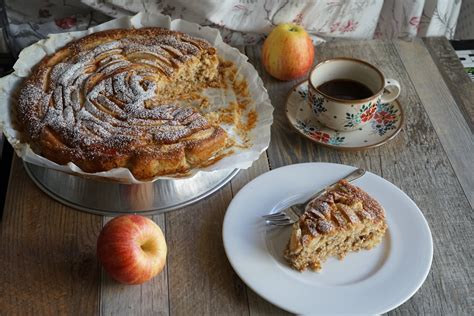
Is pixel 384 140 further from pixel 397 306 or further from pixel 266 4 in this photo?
pixel 266 4

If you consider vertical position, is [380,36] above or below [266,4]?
below

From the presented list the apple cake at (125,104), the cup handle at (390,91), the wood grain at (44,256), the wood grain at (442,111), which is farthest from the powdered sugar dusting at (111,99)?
the wood grain at (442,111)

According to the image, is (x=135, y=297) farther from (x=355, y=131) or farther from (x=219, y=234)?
(x=355, y=131)

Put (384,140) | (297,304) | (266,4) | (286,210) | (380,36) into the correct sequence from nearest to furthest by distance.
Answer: (297,304), (286,210), (384,140), (266,4), (380,36)

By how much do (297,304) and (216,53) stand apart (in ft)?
2.23

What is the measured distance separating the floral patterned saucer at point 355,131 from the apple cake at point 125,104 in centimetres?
21

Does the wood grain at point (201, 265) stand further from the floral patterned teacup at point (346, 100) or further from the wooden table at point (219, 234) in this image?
the floral patterned teacup at point (346, 100)

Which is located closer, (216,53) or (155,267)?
(155,267)

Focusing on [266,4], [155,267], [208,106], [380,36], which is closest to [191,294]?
[155,267]

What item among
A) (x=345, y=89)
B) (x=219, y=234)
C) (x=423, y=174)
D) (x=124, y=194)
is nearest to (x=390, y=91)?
(x=345, y=89)

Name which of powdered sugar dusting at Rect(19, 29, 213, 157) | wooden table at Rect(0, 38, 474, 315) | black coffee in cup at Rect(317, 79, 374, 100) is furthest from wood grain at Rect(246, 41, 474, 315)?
powdered sugar dusting at Rect(19, 29, 213, 157)

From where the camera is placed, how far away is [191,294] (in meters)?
1.01

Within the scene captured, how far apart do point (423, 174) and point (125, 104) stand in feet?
2.13

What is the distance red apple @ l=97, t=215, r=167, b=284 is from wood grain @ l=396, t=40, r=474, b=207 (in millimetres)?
643
